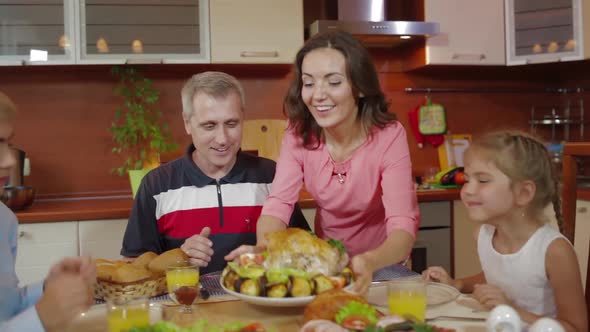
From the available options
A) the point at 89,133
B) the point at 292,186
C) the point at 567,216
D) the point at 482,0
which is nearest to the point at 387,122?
the point at 292,186

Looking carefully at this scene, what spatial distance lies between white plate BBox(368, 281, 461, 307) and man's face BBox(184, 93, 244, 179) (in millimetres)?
661

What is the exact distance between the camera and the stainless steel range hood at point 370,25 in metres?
2.96

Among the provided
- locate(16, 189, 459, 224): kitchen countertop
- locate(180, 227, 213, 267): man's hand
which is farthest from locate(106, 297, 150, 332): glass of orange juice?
locate(16, 189, 459, 224): kitchen countertop

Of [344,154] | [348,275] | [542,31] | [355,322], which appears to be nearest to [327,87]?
[344,154]

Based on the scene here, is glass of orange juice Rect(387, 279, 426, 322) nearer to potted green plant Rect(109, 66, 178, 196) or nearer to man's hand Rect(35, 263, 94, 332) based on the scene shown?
man's hand Rect(35, 263, 94, 332)

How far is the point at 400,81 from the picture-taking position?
3496 millimetres

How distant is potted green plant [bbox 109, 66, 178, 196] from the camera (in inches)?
117

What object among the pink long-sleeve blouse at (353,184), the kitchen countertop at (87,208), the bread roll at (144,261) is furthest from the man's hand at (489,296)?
the kitchen countertop at (87,208)

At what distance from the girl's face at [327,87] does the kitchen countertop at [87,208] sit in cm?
120

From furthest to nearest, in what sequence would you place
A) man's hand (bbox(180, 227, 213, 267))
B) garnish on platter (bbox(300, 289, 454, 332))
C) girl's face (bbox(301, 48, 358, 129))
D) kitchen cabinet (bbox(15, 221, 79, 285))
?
kitchen cabinet (bbox(15, 221, 79, 285)), girl's face (bbox(301, 48, 358, 129)), man's hand (bbox(180, 227, 213, 267)), garnish on platter (bbox(300, 289, 454, 332))

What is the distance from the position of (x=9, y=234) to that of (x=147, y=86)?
6.45ft

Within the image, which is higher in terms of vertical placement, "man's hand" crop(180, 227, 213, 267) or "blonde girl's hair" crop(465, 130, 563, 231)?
"blonde girl's hair" crop(465, 130, 563, 231)

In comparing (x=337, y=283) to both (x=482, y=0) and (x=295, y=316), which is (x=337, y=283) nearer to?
(x=295, y=316)

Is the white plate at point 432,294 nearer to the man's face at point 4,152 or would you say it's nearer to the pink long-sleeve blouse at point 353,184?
the pink long-sleeve blouse at point 353,184
